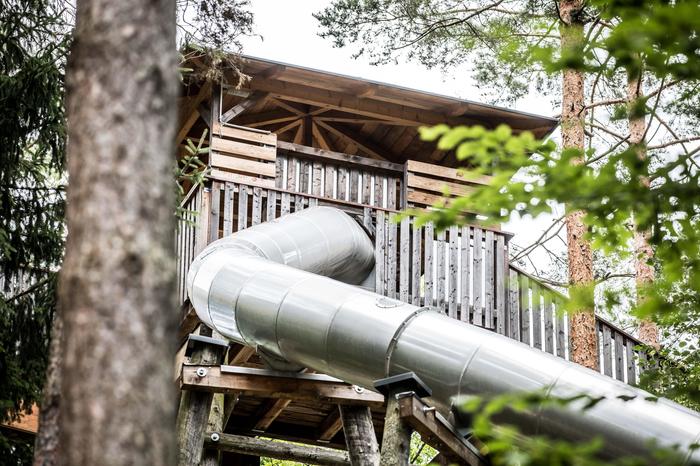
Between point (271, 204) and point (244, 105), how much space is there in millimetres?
1728

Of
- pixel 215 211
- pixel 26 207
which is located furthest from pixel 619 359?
pixel 26 207

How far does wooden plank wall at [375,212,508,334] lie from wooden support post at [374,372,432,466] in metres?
4.17

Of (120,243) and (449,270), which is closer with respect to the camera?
(120,243)

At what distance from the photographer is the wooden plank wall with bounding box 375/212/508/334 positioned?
445 inches

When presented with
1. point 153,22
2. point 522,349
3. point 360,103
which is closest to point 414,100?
point 360,103

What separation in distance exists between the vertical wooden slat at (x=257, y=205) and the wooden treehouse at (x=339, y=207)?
0.03m

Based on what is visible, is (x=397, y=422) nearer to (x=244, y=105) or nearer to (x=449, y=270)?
(x=449, y=270)

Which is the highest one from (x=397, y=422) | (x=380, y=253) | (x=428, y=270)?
(x=380, y=253)

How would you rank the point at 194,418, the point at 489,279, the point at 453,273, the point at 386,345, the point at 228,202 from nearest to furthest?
1. the point at 386,345
2. the point at 194,418
3. the point at 228,202
4. the point at 453,273
5. the point at 489,279

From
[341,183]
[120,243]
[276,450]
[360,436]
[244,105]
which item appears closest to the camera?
[120,243]

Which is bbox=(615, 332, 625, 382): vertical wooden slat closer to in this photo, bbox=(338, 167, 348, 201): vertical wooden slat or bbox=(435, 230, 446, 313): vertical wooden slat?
bbox=(435, 230, 446, 313): vertical wooden slat

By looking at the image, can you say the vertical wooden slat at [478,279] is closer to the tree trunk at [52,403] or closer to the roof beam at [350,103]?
the roof beam at [350,103]

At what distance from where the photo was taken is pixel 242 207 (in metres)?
10.8

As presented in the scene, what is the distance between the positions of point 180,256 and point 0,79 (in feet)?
8.70
